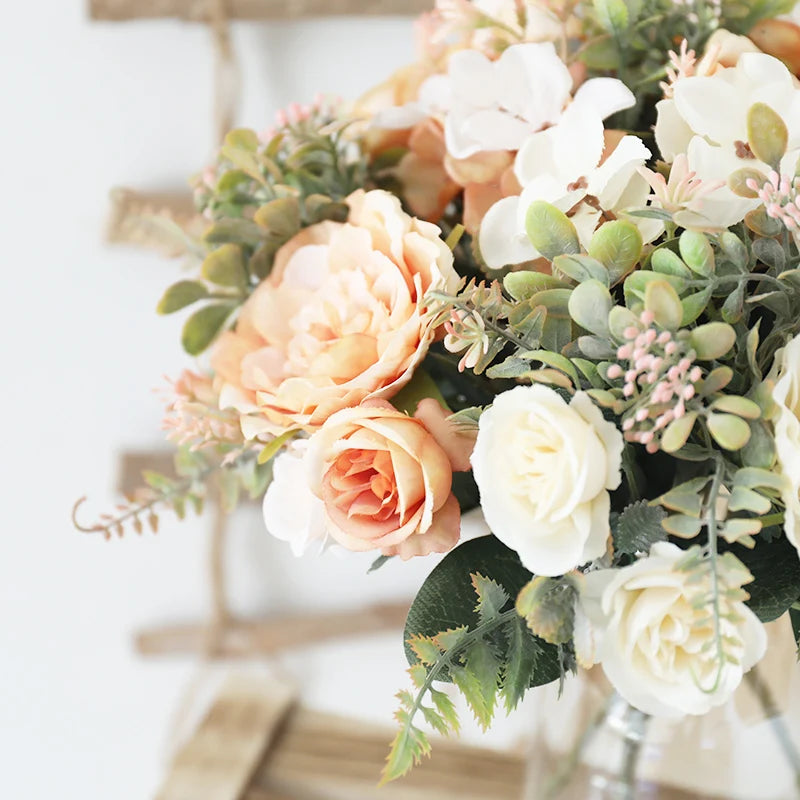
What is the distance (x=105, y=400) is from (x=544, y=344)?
57cm

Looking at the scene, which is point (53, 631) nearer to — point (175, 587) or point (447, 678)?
point (175, 587)

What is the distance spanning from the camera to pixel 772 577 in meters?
0.41

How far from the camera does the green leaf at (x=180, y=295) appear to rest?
0.50 metres

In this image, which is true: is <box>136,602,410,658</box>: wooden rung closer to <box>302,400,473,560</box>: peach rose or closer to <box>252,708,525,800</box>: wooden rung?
<box>252,708,525,800</box>: wooden rung

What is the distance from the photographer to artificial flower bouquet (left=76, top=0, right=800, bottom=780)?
0.34 metres

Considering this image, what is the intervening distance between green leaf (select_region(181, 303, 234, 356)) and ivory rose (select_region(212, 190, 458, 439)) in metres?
0.04

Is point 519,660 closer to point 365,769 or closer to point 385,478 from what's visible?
point 385,478

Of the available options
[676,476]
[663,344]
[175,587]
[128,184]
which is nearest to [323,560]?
[175,587]

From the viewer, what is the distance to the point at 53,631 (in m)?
0.86

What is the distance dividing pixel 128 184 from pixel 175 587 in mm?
389

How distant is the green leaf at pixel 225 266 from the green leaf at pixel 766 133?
0.26 metres

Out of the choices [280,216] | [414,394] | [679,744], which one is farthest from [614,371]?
[679,744]

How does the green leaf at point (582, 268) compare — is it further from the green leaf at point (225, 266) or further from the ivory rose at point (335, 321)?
the green leaf at point (225, 266)

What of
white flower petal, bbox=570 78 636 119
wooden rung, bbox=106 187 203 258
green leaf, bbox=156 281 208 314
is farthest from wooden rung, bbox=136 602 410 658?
white flower petal, bbox=570 78 636 119
